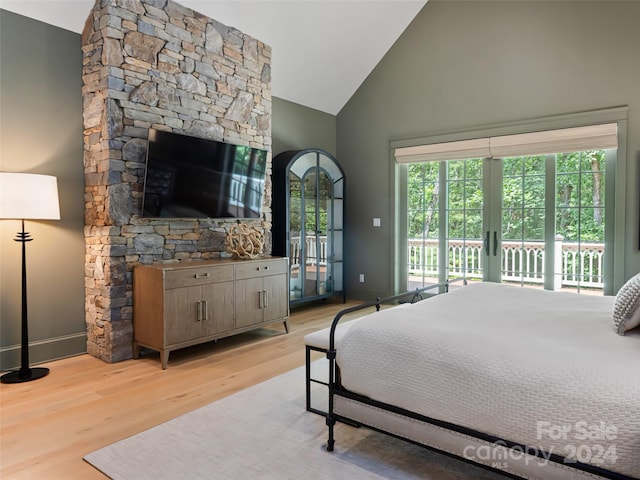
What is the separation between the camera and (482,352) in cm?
179

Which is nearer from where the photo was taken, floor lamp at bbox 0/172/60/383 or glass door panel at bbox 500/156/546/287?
floor lamp at bbox 0/172/60/383

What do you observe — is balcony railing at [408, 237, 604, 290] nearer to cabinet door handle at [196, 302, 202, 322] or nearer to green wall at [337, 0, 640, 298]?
green wall at [337, 0, 640, 298]

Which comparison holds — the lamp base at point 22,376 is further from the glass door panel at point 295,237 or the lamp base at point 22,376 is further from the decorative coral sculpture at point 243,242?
the glass door panel at point 295,237

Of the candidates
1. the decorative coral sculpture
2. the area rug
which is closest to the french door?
the decorative coral sculpture

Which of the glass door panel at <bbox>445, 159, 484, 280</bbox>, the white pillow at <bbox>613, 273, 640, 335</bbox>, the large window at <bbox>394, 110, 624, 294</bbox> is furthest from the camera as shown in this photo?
the glass door panel at <bbox>445, 159, 484, 280</bbox>

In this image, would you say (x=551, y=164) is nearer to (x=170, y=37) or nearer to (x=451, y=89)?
(x=451, y=89)

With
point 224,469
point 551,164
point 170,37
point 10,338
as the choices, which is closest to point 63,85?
point 170,37

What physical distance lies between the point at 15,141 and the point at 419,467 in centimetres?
367

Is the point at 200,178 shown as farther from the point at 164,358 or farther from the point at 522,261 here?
the point at 522,261

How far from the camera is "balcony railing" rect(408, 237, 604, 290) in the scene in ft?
16.2

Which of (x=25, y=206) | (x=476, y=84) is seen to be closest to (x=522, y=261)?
(x=476, y=84)

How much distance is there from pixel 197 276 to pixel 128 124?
1414 mm

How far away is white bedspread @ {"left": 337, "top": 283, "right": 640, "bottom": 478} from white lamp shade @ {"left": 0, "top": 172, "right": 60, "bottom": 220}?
248cm

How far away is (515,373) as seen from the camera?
1.66m
